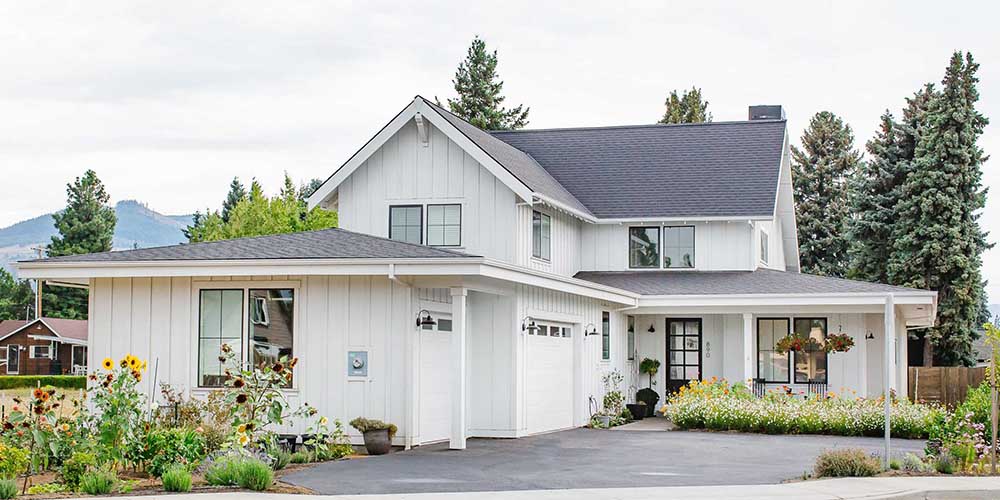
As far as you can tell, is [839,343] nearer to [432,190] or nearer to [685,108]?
[432,190]

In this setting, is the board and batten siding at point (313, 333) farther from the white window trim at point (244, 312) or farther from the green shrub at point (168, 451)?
the green shrub at point (168, 451)

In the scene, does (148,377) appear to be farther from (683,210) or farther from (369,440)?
(683,210)

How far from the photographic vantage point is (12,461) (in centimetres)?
1438

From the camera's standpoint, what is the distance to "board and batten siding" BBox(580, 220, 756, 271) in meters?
31.5

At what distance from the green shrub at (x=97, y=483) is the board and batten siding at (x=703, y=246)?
1905 cm

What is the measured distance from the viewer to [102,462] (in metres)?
15.0

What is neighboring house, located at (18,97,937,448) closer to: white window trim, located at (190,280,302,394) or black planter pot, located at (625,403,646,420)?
white window trim, located at (190,280,302,394)

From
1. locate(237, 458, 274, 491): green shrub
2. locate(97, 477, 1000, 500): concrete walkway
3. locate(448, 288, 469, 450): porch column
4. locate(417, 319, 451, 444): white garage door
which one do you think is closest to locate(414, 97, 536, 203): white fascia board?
locate(417, 319, 451, 444): white garage door

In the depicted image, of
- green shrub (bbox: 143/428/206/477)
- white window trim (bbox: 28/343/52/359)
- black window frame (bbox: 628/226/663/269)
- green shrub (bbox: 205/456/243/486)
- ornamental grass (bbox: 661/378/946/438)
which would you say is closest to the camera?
green shrub (bbox: 205/456/243/486)

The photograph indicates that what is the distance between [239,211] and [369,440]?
127ft

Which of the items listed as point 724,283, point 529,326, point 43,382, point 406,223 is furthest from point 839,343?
point 43,382

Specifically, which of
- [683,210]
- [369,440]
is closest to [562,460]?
[369,440]

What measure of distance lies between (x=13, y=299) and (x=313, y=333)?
201ft

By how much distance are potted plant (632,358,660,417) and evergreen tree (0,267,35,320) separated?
176ft
